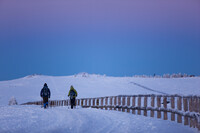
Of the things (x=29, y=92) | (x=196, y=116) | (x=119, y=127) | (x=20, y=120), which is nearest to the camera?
(x=196, y=116)

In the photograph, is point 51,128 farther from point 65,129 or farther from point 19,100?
point 19,100

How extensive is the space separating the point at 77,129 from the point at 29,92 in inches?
1649

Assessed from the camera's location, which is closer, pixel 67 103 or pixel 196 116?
pixel 196 116

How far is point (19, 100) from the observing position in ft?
132

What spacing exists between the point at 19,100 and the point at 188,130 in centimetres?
3548

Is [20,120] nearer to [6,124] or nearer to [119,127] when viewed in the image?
[6,124]

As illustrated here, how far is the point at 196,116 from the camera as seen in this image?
834 cm

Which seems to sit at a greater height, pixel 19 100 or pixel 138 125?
pixel 138 125

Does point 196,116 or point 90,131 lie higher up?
point 196,116

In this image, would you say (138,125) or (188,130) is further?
(138,125)

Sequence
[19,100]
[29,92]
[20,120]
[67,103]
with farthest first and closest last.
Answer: [29,92], [19,100], [67,103], [20,120]

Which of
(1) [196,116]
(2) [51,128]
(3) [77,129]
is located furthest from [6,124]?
(1) [196,116]

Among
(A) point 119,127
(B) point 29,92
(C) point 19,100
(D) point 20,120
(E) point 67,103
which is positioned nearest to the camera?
(A) point 119,127

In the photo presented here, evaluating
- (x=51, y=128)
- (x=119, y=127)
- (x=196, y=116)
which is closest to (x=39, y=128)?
(x=51, y=128)
